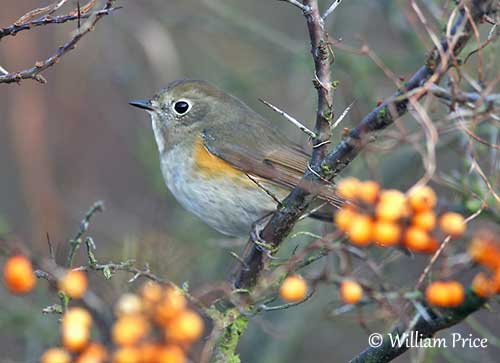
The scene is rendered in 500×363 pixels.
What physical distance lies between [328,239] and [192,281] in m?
4.01

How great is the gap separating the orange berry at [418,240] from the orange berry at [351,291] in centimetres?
16

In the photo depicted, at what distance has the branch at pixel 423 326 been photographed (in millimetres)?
2131

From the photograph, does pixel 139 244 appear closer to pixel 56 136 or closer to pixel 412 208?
pixel 412 208

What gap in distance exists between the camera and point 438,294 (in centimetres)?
187

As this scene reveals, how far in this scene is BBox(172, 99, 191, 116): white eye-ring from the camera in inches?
212

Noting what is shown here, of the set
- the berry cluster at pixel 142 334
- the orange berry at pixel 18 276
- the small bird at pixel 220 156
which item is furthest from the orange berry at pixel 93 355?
the small bird at pixel 220 156

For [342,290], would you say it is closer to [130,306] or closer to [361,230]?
[361,230]

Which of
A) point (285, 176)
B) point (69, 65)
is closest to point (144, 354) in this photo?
point (285, 176)

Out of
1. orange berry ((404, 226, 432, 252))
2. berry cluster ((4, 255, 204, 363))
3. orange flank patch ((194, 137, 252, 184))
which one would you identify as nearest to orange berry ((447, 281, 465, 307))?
orange berry ((404, 226, 432, 252))

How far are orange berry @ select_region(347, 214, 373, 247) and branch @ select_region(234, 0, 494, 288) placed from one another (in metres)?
0.28

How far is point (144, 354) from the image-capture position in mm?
1682

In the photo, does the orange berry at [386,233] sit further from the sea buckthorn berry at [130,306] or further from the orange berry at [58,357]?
the orange berry at [58,357]

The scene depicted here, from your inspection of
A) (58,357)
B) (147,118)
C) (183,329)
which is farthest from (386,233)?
(147,118)

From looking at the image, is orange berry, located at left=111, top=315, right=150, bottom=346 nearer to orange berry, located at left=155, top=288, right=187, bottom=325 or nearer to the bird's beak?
orange berry, located at left=155, top=288, right=187, bottom=325
